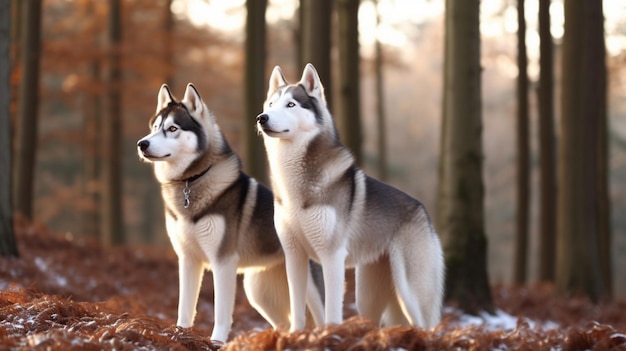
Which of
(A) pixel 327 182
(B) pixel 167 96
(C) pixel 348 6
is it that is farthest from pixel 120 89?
(A) pixel 327 182

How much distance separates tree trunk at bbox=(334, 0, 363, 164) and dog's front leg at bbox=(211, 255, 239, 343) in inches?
234

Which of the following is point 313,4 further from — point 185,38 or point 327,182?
point 185,38

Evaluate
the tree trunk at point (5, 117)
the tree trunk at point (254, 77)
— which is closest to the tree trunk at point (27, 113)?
the tree trunk at point (254, 77)

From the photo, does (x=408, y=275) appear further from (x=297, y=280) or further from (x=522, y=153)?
(x=522, y=153)

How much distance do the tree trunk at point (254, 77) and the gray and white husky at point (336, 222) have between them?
21.7 ft

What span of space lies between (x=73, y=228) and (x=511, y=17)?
23250mm

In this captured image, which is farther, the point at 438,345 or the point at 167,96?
the point at 167,96

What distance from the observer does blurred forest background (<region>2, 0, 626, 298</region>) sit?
2058cm

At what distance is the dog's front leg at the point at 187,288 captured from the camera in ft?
20.8

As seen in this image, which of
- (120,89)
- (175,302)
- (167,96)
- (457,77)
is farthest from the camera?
(120,89)

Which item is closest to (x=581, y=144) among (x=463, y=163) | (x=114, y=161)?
(x=463, y=163)

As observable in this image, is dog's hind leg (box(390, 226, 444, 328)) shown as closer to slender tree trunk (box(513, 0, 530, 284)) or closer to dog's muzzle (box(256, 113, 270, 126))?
dog's muzzle (box(256, 113, 270, 126))

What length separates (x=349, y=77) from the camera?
12.5 metres

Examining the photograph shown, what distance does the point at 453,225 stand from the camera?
9570mm
